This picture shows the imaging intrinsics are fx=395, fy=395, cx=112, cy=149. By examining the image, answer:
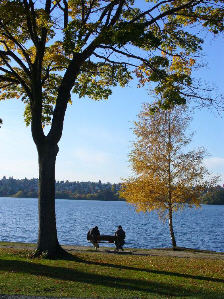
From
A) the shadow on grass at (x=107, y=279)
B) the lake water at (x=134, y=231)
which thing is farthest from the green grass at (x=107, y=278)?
Result: the lake water at (x=134, y=231)

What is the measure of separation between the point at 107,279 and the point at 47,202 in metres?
5.01

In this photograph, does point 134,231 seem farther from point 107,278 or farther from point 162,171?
point 107,278

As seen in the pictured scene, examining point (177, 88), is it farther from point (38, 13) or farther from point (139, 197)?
point (139, 197)

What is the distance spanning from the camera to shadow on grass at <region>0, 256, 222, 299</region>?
1028 centimetres

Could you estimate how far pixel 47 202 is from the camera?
51.2 feet

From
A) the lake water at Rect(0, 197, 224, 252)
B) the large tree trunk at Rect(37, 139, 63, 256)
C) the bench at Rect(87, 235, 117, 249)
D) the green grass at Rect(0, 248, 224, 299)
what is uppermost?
the large tree trunk at Rect(37, 139, 63, 256)

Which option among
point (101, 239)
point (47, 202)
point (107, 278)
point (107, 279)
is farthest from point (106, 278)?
point (101, 239)

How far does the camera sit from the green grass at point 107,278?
984 centimetres

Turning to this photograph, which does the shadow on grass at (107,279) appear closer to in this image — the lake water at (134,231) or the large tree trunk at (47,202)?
the large tree trunk at (47,202)

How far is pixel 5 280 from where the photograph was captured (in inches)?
422

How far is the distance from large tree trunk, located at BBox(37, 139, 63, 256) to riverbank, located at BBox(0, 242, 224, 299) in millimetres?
729

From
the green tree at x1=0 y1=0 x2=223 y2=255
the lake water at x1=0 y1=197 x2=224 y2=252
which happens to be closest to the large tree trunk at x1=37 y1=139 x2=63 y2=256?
the green tree at x1=0 y1=0 x2=223 y2=255

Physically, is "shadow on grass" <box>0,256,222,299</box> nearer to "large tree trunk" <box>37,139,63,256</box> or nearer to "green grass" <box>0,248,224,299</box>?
"green grass" <box>0,248,224,299</box>

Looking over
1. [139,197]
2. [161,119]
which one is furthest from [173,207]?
[161,119]
